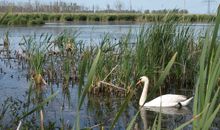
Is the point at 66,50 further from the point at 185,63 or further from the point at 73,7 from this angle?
the point at 73,7

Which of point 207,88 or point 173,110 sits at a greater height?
point 207,88

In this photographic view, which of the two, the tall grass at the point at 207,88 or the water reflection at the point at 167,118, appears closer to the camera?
the tall grass at the point at 207,88

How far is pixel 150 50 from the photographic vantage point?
31.2 feet

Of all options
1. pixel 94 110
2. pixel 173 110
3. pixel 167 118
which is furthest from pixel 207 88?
pixel 173 110

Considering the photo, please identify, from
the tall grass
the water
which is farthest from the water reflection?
the tall grass

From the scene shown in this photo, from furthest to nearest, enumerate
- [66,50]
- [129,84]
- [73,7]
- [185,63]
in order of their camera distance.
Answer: [73,7] < [66,50] < [185,63] < [129,84]

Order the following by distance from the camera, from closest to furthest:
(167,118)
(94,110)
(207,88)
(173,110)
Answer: (207,88)
(167,118)
(94,110)
(173,110)

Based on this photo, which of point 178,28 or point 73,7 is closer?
point 178,28

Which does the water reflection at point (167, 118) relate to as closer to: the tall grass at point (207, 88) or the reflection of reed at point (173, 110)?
the reflection of reed at point (173, 110)

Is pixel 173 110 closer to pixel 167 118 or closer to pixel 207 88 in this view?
pixel 167 118

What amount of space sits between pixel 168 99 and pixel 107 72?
1.62 m

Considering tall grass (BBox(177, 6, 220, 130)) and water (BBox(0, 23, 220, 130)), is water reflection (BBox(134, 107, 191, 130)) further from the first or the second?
tall grass (BBox(177, 6, 220, 130))

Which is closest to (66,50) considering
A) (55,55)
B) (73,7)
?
(55,55)

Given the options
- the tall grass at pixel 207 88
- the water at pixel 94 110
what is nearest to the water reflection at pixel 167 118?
the water at pixel 94 110
